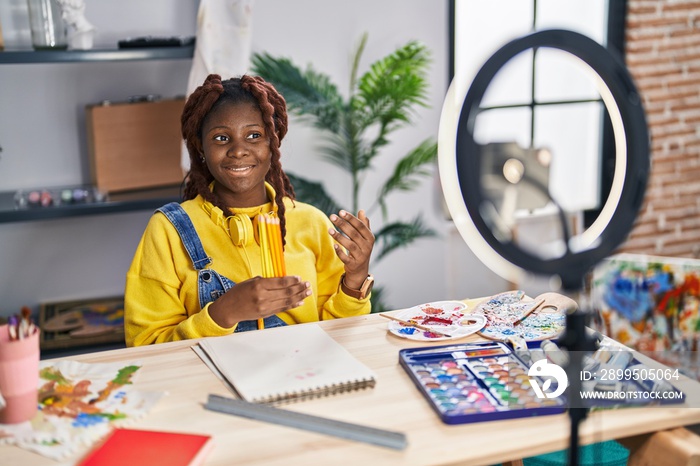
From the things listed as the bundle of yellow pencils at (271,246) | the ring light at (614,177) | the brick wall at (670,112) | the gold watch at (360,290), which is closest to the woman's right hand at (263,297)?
the bundle of yellow pencils at (271,246)

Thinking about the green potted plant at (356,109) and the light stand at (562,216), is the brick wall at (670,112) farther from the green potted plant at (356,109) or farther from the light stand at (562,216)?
the light stand at (562,216)

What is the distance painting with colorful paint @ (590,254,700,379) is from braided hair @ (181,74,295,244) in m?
1.10

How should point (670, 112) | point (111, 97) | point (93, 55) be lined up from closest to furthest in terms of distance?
1. point (93, 55)
2. point (111, 97)
3. point (670, 112)

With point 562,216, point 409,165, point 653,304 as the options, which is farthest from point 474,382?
point 409,165

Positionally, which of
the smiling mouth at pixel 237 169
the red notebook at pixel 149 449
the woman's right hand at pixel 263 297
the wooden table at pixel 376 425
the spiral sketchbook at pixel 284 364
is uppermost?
the smiling mouth at pixel 237 169

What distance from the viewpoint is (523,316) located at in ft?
5.24

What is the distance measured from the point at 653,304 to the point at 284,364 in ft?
4.74

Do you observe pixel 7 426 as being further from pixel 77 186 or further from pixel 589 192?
pixel 589 192

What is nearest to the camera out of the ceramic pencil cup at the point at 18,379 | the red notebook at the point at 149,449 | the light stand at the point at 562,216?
the light stand at the point at 562,216

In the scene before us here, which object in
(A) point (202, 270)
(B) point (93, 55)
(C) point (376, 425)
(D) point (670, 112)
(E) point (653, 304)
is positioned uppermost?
(B) point (93, 55)

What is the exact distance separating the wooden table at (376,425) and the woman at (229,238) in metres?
0.29

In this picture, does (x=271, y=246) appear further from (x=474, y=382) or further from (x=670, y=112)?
(x=670, y=112)

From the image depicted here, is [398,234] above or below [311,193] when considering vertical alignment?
below

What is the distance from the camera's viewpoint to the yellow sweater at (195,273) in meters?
1.65
